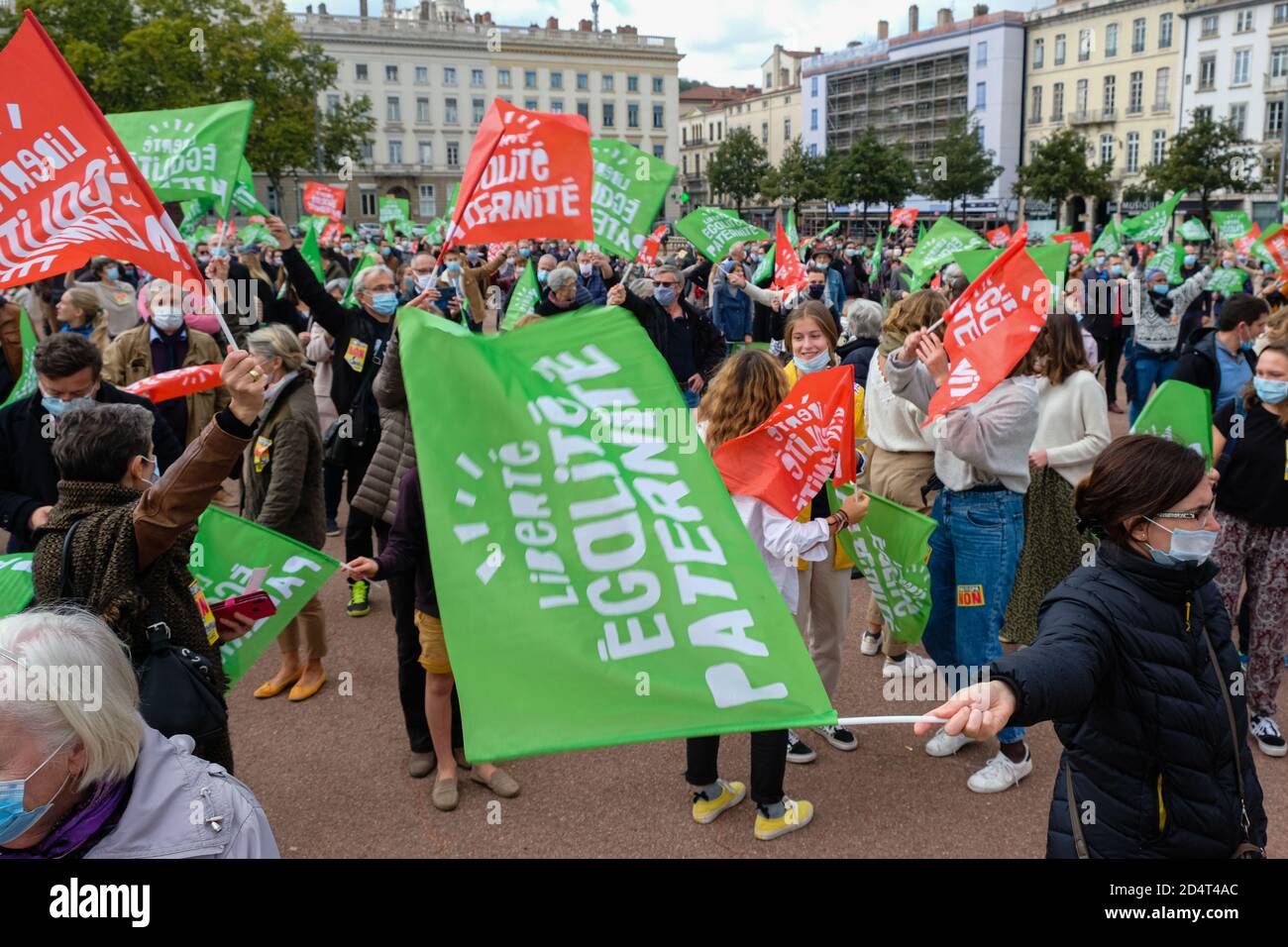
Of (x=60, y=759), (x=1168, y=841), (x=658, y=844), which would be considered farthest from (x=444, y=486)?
(x=658, y=844)

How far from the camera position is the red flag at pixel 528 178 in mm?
5746

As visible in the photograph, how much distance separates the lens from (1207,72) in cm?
5747

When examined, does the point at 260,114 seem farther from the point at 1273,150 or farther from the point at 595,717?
the point at 1273,150

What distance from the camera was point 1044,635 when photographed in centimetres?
224

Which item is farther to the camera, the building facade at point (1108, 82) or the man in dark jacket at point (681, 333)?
the building facade at point (1108, 82)

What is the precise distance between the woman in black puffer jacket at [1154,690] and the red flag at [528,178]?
160 inches

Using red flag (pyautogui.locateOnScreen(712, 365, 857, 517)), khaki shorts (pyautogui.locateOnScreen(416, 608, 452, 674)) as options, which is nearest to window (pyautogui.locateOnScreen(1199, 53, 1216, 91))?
red flag (pyautogui.locateOnScreen(712, 365, 857, 517))

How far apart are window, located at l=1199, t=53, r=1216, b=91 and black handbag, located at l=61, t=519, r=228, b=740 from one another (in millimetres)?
67809

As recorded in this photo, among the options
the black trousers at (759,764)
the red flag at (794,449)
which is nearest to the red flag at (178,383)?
the red flag at (794,449)

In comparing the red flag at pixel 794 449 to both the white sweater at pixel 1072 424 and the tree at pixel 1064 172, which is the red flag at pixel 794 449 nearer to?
the white sweater at pixel 1072 424

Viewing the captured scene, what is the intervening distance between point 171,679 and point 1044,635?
7.26 ft

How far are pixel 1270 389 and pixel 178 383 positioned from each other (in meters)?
5.01

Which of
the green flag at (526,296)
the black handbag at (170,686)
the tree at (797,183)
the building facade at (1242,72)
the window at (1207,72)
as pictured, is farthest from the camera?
the window at (1207,72)

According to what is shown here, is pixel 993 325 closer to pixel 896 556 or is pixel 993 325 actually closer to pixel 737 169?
pixel 896 556
